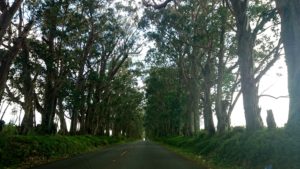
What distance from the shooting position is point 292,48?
15992mm

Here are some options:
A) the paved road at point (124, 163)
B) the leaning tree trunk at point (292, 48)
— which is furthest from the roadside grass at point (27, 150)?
the leaning tree trunk at point (292, 48)

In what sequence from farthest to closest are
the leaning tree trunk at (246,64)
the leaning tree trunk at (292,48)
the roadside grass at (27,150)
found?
the leaning tree trunk at (246,64)
the roadside grass at (27,150)
the leaning tree trunk at (292,48)

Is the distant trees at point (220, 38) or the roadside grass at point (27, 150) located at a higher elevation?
the distant trees at point (220, 38)

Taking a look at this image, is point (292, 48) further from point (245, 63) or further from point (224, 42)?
point (224, 42)

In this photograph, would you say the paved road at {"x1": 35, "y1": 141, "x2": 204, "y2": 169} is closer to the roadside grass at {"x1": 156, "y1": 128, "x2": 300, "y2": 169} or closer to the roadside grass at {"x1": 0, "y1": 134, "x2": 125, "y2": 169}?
the roadside grass at {"x1": 0, "y1": 134, "x2": 125, "y2": 169}

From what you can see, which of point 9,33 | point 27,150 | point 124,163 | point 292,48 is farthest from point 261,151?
point 9,33

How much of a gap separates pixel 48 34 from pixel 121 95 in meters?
38.1

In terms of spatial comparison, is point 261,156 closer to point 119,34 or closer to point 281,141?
point 281,141

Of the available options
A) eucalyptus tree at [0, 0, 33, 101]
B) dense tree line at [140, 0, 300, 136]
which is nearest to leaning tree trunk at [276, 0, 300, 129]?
dense tree line at [140, 0, 300, 136]

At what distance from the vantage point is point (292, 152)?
1277 centimetres

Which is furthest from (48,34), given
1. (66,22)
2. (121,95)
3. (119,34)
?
(121,95)

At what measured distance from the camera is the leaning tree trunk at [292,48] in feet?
47.3

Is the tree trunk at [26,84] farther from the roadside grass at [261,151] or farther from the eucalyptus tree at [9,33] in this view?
the roadside grass at [261,151]

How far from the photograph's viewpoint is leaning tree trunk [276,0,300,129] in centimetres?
1441
